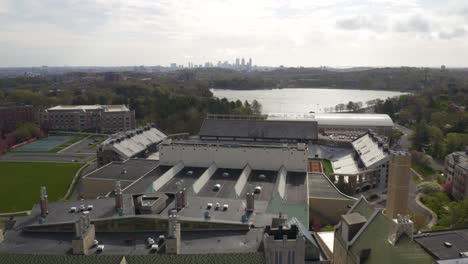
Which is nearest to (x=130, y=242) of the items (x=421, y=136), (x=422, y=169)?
(x=422, y=169)

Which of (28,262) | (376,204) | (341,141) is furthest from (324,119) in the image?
(28,262)

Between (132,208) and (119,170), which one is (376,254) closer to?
(132,208)

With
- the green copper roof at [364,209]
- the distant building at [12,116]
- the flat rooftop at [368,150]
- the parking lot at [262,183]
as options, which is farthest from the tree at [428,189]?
the distant building at [12,116]

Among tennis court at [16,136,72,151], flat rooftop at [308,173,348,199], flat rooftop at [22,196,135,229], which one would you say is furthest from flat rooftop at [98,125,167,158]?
flat rooftop at [22,196,135,229]

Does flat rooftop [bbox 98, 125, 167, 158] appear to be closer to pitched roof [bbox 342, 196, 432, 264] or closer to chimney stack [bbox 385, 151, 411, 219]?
chimney stack [bbox 385, 151, 411, 219]

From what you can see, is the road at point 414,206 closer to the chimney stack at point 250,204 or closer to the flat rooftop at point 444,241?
the flat rooftop at point 444,241

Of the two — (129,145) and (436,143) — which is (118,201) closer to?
(129,145)
